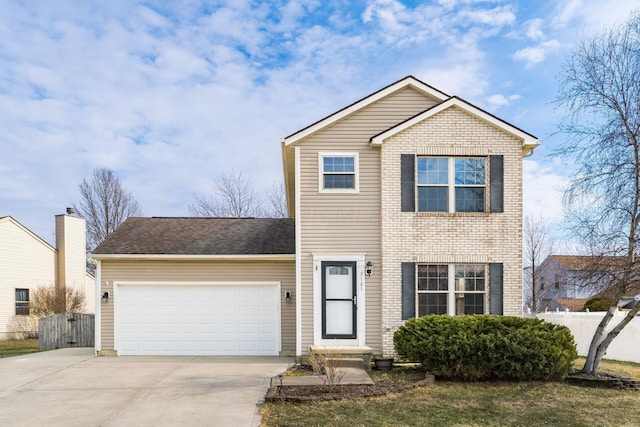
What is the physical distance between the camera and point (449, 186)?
40.3 ft

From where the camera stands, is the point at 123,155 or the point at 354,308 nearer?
the point at 354,308

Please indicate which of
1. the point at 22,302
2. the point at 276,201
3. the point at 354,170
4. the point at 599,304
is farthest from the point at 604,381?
the point at 276,201

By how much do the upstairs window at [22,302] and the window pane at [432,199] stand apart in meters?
20.6

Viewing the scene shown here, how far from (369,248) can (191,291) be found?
205 inches

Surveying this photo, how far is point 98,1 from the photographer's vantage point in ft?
38.9

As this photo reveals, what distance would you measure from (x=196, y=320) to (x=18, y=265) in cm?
1473

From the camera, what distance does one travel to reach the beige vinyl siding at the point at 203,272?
13805 mm

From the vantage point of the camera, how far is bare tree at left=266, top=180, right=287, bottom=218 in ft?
109

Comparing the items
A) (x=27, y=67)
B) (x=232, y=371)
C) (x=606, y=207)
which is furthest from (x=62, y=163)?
(x=606, y=207)

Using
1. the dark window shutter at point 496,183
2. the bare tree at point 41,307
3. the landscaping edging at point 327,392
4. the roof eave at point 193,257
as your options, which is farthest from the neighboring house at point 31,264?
the dark window shutter at point 496,183

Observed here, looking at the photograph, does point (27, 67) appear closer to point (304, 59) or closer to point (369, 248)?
point (304, 59)

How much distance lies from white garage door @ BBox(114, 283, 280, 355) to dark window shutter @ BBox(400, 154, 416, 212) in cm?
437

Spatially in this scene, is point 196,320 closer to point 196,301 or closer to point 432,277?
point 196,301

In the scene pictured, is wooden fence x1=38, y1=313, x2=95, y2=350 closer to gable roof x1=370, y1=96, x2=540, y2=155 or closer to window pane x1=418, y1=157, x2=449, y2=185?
gable roof x1=370, y1=96, x2=540, y2=155
